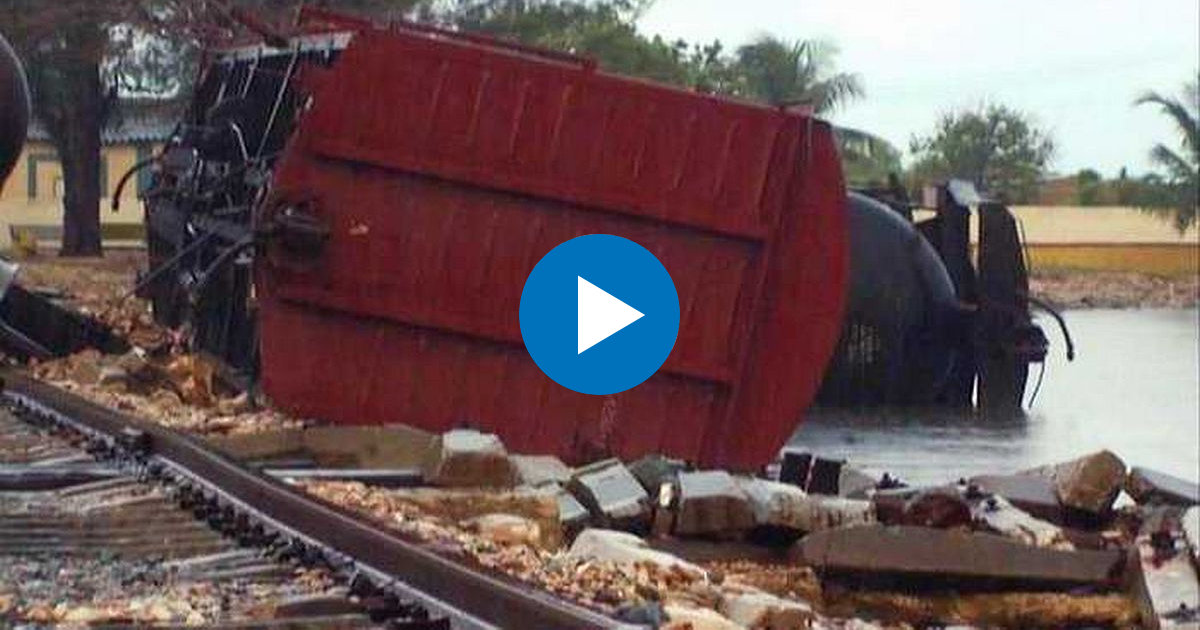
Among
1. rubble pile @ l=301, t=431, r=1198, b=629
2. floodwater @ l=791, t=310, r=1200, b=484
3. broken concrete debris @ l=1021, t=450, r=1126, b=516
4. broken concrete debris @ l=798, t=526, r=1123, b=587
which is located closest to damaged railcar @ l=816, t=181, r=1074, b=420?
floodwater @ l=791, t=310, r=1200, b=484

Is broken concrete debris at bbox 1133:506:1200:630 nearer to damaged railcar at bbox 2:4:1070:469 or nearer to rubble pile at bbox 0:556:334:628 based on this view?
damaged railcar at bbox 2:4:1070:469

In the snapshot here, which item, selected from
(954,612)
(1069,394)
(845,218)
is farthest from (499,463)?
(1069,394)

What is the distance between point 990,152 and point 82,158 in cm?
7555

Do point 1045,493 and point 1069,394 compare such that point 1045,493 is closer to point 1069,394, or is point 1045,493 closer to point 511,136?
point 511,136

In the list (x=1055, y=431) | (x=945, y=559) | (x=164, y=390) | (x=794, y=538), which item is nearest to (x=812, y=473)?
(x=794, y=538)

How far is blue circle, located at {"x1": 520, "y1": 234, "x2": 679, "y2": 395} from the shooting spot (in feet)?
51.0

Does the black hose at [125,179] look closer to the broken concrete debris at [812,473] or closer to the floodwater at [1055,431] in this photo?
the floodwater at [1055,431]

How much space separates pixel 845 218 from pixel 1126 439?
14.3 meters

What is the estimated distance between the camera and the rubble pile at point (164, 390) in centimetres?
1591

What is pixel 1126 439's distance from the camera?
96.3ft

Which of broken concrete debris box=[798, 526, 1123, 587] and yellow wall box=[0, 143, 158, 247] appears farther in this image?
yellow wall box=[0, 143, 158, 247]

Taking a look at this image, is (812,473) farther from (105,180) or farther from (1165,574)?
(105,180)

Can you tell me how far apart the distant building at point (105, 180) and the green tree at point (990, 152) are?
1834 inches

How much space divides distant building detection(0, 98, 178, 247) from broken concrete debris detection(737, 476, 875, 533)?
39.0 meters
